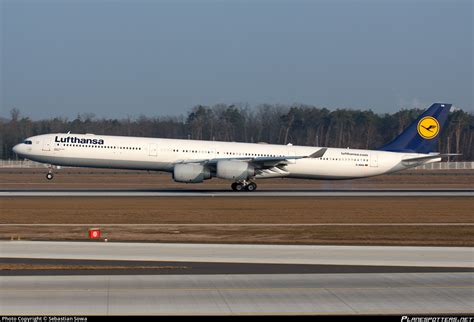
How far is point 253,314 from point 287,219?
18473 millimetres

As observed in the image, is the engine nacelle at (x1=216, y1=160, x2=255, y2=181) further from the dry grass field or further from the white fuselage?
the dry grass field

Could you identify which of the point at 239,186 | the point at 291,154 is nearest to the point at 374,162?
the point at 291,154

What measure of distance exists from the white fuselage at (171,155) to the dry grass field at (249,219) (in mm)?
6681

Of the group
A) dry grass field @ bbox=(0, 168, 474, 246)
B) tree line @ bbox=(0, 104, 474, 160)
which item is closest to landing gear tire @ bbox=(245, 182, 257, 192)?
dry grass field @ bbox=(0, 168, 474, 246)

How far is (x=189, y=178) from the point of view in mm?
45812

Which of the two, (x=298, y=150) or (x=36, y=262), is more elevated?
(x=298, y=150)

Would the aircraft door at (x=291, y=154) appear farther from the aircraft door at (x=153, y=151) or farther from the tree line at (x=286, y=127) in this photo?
the tree line at (x=286, y=127)

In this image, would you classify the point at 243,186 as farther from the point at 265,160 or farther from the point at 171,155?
the point at 171,155

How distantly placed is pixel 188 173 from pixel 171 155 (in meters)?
2.59

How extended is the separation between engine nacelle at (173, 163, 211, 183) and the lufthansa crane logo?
1567cm

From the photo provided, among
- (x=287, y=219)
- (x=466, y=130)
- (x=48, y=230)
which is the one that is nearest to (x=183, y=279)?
(x=48, y=230)

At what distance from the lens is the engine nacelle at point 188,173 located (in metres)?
45.7

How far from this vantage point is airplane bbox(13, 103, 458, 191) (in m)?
47.2

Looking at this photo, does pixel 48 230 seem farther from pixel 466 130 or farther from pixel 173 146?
pixel 466 130
